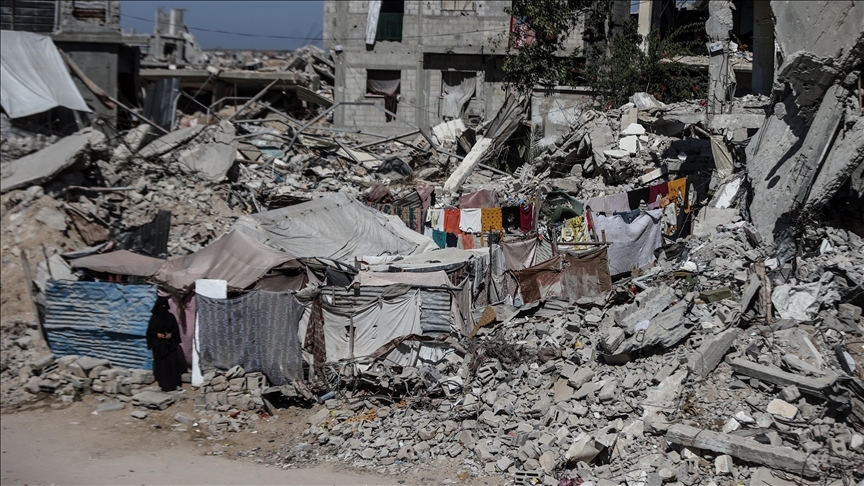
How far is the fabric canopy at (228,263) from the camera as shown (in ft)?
39.1

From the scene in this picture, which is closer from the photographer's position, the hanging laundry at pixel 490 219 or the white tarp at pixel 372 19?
the hanging laundry at pixel 490 219

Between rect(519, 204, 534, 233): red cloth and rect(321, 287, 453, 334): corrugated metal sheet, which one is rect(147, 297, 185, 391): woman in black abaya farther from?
rect(519, 204, 534, 233): red cloth

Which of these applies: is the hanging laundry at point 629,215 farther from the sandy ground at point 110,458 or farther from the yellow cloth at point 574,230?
the sandy ground at point 110,458

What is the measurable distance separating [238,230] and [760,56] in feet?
37.4

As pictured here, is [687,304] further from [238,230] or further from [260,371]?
[238,230]

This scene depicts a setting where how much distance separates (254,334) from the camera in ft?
35.9

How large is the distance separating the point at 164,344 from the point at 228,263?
5.88 feet

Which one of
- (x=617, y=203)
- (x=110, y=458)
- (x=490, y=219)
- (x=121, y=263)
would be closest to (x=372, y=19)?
(x=490, y=219)

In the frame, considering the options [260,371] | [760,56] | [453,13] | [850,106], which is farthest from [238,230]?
[453,13]

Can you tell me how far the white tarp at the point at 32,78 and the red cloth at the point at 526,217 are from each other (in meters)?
11.1

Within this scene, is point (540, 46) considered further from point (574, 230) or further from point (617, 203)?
point (574, 230)

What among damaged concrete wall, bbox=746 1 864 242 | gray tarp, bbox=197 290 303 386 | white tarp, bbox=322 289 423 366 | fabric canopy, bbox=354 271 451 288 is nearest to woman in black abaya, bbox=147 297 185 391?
gray tarp, bbox=197 290 303 386

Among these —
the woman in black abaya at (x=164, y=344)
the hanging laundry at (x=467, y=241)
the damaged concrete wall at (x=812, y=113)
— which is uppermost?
the damaged concrete wall at (x=812, y=113)

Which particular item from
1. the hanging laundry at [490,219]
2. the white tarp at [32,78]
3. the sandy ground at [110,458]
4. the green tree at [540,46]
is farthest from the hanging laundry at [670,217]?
the white tarp at [32,78]
